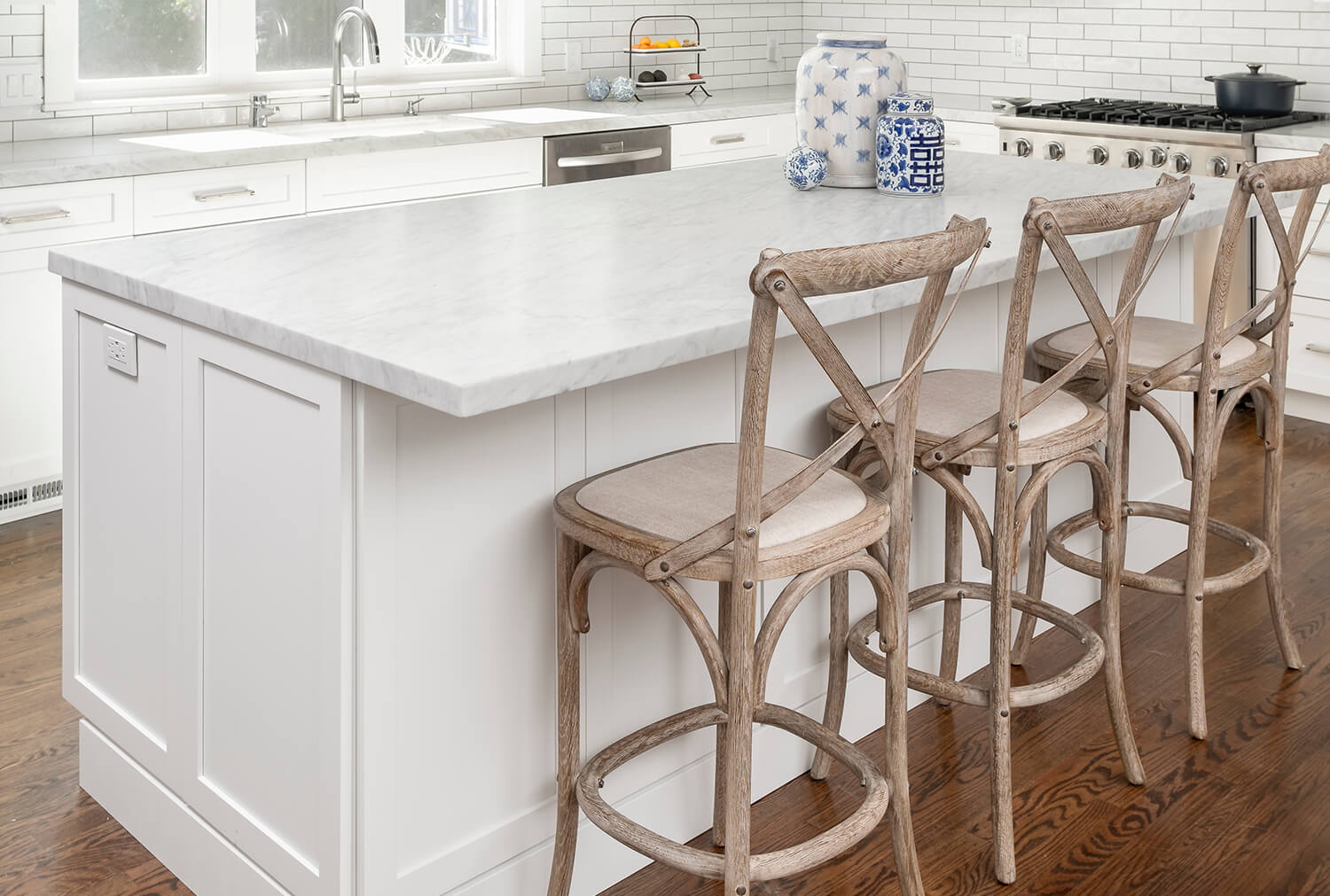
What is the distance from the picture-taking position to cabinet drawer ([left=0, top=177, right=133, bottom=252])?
12.0ft

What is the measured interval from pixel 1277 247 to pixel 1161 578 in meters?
0.74

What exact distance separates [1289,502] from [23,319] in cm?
371

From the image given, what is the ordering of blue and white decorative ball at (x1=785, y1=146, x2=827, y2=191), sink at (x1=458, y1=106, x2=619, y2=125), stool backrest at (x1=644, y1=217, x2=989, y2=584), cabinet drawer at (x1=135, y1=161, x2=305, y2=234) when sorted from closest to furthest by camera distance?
stool backrest at (x1=644, y1=217, x2=989, y2=584) → blue and white decorative ball at (x1=785, y1=146, x2=827, y2=191) → cabinet drawer at (x1=135, y1=161, x2=305, y2=234) → sink at (x1=458, y1=106, x2=619, y2=125)

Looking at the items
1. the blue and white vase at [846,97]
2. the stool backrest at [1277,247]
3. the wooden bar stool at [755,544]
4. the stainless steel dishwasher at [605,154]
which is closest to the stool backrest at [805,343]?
the wooden bar stool at [755,544]

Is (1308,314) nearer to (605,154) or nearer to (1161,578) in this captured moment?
(1161,578)

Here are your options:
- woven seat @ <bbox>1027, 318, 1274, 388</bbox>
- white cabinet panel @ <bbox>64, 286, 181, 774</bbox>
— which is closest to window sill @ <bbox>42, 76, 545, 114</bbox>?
white cabinet panel @ <bbox>64, 286, 181, 774</bbox>

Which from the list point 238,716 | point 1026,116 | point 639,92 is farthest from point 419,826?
point 639,92

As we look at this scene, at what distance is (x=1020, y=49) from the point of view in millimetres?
5973

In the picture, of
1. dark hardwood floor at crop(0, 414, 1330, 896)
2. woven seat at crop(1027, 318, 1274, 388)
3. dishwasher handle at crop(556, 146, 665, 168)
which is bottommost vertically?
dark hardwood floor at crop(0, 414, 1330, 896)

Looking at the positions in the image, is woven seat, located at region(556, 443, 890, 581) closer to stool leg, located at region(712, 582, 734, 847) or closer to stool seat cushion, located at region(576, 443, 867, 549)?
stool seat cushion, located at region(576, 443, 867, 549)

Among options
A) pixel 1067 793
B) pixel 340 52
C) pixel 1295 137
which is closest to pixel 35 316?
pixel 340 52

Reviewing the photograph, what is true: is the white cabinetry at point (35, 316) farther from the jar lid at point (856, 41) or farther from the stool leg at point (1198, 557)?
the stool leg at point (1198, 557)

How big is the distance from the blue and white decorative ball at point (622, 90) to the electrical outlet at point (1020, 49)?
66.8 inches

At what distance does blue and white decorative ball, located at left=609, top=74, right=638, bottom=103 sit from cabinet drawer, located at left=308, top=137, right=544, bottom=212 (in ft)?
3.37
